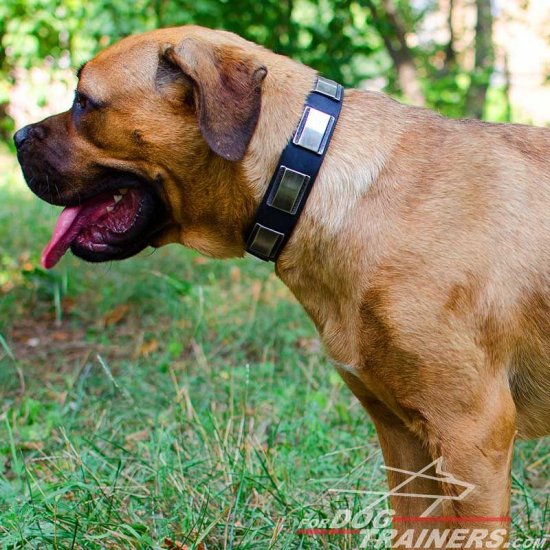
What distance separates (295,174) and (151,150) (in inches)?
24.4

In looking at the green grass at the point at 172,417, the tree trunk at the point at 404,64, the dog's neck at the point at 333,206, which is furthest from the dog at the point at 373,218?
the tree trunk at the point at 404,64

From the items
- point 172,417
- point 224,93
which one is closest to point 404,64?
point 172,417

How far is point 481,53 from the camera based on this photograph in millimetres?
9320

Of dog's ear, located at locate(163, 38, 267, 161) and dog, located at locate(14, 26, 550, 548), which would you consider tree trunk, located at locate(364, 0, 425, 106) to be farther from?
dog's ear, located at locate(163, 38, 267, 161)

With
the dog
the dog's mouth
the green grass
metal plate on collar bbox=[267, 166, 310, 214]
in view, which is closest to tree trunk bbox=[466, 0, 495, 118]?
the green grass

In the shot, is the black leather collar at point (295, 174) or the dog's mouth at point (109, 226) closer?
the black leather collar at point (295, 174)

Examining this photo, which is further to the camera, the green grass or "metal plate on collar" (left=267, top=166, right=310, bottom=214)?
the green grass

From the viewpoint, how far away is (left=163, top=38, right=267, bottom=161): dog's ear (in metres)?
2.62

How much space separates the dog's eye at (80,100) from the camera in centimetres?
300

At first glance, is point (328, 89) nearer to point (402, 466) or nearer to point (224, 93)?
point (224, 93)

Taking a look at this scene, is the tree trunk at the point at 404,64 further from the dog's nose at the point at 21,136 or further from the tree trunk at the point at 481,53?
the dog's nose at the point at 21,136

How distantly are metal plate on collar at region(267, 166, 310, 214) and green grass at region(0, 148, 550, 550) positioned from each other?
1141 mm

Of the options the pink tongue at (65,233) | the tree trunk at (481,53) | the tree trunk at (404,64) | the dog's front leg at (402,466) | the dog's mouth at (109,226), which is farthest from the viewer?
the tree trunk at (481,53)

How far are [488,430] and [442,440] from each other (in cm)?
15
